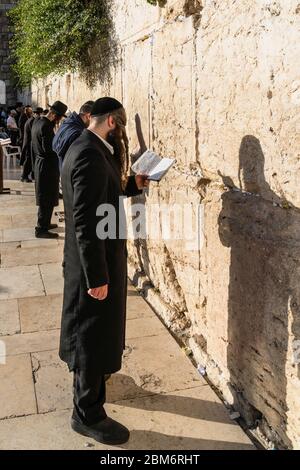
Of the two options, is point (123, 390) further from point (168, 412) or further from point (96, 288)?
point (96, 288)

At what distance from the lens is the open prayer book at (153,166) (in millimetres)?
3237

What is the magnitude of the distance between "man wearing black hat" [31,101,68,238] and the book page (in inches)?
152

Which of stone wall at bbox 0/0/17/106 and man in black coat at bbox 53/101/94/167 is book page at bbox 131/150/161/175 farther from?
stone wall at bbox 0/0/17/106

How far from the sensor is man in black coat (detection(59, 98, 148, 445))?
8.45ft

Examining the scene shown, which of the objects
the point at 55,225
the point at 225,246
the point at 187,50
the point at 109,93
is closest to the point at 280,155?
the point at 225,246

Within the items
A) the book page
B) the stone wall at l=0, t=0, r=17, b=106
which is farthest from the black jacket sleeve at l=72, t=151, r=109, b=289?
the stone wall at l=0, t=0, r=17, b=106

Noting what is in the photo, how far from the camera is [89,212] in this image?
8.32 feet

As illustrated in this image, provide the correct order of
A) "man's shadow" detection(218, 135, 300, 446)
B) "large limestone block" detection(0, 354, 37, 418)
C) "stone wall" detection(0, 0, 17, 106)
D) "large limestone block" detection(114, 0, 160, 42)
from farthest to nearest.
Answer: "stone wall" detection(0, 0, 17, 106) < "large limestone block" detection(114, 0, 160, 42) < "large limestone block" detection(0, 354, 37, 418) < "man's shadow" detection(218, 135, 300, 446)

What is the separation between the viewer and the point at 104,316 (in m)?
2.74

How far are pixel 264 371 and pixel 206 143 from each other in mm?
1452

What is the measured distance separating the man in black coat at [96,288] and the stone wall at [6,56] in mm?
22124

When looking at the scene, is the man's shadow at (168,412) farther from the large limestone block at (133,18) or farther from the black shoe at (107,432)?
the large limestone block at (133,18)

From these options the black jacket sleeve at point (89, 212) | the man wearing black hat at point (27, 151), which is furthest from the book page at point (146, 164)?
the man wearing black hat at point (27, 151)
